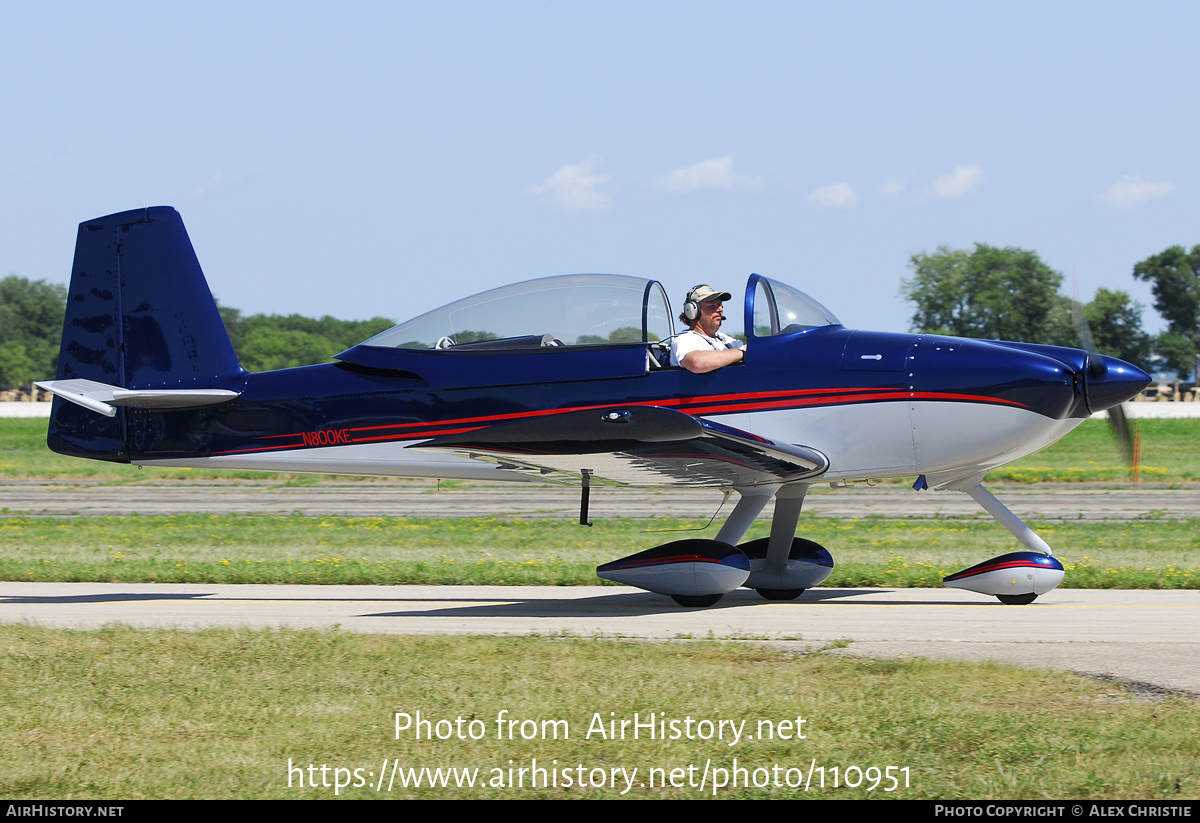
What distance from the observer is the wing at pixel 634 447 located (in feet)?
26.7

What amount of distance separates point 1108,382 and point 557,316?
428 centimetres

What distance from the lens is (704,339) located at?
9.25 meters

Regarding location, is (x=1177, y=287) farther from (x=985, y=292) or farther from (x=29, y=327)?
(x=29, y=327)

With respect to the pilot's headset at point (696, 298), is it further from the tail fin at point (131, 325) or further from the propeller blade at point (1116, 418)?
the tail fin at point (131, 325)

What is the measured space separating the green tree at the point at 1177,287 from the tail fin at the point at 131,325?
10844 centimetres

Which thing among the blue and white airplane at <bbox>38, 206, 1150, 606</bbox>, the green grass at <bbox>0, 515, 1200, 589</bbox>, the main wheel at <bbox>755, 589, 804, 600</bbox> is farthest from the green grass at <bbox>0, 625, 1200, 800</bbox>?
the green grass at <bbox>0, 515, 1200, 589</bbox>

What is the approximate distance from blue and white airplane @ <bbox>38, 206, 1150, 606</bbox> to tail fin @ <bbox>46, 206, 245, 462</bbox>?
39 cm

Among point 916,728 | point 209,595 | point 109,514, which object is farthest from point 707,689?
point 109,514

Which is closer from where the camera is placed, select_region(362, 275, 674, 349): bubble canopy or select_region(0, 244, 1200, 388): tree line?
select_region(362, 275, 674, 349): bubble canopy

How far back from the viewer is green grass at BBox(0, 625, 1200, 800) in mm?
4500

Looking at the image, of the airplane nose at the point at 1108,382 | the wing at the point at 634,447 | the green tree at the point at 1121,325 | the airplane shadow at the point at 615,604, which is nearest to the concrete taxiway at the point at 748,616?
the airplane shadow at the point at 615,604

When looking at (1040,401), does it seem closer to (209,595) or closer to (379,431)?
(379,431)

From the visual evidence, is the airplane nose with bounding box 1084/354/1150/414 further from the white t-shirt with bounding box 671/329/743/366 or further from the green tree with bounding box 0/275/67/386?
the green tree with bounding box 0/275/67/386
